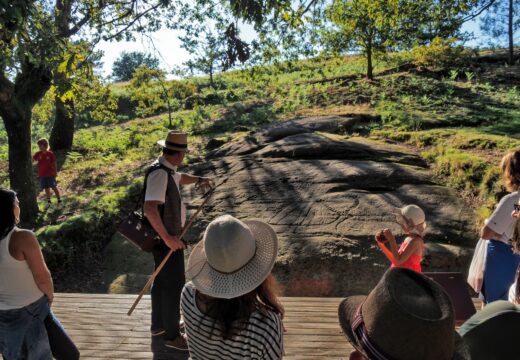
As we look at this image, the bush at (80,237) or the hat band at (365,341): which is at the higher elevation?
the hat band at (365,341)

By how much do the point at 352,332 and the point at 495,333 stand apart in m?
0.50

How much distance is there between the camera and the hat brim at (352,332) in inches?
61.8

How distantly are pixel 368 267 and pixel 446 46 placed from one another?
15.7 meters

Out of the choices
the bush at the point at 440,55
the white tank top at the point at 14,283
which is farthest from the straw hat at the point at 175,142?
the bush at the point at 440,55

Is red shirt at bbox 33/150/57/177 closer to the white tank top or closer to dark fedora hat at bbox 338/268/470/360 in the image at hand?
the white tank top

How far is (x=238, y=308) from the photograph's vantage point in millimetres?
1949

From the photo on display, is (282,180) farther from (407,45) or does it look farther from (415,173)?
(407,45)

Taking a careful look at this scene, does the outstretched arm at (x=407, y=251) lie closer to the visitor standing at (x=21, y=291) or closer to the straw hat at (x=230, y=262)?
the straw hat at (x=230, y=262)

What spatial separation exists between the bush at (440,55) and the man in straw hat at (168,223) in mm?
16245

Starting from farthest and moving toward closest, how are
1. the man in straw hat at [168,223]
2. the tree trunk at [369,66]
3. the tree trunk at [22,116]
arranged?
1. the tree trunk at [369,66]
2. the tree trunk at [22,116]
3. the man in straw hat at [168,223]

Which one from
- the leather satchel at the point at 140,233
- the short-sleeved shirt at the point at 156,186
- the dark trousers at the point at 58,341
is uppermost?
the short-sleeved shirt at the point at 156,186

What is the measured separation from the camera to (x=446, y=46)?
1919 cm

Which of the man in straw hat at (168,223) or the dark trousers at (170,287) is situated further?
the dark trousers at (170,287)

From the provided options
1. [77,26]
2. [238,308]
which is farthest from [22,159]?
[238,308]
